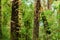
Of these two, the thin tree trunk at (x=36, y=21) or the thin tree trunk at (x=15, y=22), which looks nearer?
the thin tree trunk at (x=15, y=22)

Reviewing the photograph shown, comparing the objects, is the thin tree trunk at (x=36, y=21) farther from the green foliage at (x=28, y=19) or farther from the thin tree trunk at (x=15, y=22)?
the thin tree trunk at (x=15, y=22)

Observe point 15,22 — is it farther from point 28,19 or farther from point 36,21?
point 28,19

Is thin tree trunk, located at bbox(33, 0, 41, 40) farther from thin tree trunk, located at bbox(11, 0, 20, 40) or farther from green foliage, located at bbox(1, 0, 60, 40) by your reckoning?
thin tree trunk, located at bbox(11, 0, 20, 40)

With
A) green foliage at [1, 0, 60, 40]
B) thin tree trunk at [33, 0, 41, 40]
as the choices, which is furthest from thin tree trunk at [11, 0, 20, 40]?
green foliage at [1, 0, 60, 40]

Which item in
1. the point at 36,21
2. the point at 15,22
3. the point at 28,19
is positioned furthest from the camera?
the point at 28,19

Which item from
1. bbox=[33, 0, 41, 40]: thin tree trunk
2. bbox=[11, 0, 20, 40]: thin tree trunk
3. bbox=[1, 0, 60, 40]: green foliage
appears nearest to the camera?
bbox=[11, 0, 20, 40]: thin tree trunk

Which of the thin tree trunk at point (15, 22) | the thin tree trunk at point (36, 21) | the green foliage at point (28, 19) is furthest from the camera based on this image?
the green foliage at point (28, 19)

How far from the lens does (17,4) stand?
855 cm

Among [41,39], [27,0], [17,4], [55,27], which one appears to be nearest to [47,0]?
[27,0]

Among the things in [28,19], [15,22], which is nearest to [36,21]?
[28,19]

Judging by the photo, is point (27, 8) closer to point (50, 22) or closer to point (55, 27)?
point (50, 22)

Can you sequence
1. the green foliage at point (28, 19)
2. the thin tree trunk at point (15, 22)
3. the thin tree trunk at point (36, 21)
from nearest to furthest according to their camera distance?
the thin tree trunk at point (15, 22), the thin tree trunk at point (36, 21), the green foliage at point (28, 19)

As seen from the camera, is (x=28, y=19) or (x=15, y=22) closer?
(x=15, y=22)

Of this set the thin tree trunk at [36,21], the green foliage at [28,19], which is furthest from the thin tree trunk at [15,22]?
the green foliage at [28,19]
